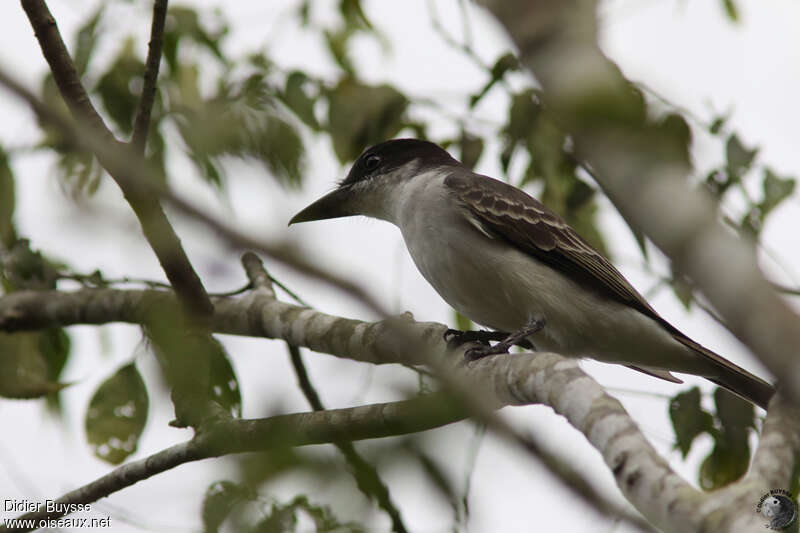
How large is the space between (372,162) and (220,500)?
442 centimetres

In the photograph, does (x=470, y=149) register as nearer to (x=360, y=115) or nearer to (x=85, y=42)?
(x=360, y=115)

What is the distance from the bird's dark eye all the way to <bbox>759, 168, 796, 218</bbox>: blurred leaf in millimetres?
2803

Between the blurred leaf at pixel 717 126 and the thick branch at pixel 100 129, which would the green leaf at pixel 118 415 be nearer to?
the thick branch at pixel 100 129

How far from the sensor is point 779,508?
7.44 ft

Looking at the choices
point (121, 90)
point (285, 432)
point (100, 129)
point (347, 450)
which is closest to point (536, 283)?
point (100, 129)

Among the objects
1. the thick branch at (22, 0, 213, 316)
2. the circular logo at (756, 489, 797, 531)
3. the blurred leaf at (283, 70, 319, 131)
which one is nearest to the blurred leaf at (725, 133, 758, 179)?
the circular logo at (756, 489, 797, 531)

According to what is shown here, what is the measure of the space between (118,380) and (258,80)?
87.4 inches

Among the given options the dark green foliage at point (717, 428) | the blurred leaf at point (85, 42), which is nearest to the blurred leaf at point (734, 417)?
the dark green foliage at point (717, 428)

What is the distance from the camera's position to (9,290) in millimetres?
5566

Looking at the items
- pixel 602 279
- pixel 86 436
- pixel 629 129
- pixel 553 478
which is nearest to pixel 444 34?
pixel 602 279

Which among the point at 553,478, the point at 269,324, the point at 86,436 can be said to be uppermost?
the point at 269,324

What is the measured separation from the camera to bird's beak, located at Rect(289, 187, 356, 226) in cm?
621

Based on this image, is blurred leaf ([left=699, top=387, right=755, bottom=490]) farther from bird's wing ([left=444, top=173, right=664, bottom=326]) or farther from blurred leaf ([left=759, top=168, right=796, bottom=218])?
bird's wing ([left=444, top=173, right=664, bottom=326])

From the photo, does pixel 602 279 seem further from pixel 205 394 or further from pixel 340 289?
pixel 340 289
